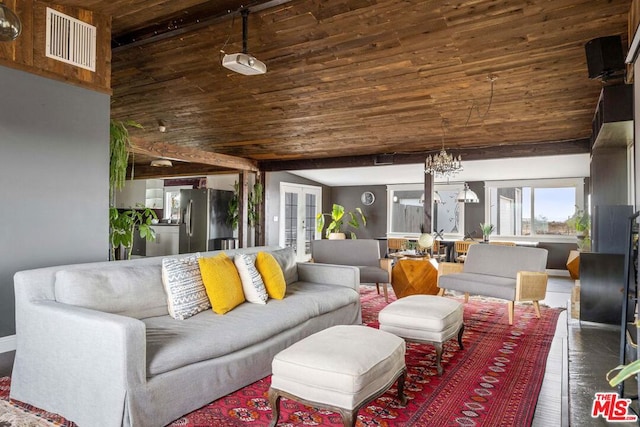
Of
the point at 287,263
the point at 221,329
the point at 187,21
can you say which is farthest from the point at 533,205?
the point at 221,329

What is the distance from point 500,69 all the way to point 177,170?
7250 mm

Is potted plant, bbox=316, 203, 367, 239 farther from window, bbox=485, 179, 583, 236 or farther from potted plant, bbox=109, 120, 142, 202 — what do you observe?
potted plant, bbox=109, 120, 142, 202

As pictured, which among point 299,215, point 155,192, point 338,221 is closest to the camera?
point 299,215

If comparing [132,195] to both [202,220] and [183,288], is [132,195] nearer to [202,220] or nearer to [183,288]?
[202,220]

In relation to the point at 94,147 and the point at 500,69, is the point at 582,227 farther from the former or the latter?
the point at 94,147

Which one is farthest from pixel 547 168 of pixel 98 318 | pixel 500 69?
pixel 98 318

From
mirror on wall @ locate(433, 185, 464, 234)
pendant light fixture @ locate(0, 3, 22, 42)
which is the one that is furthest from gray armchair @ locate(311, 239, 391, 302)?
mirror on wall @ locate(433, 185, 464, 234)

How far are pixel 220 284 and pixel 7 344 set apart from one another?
6.29 feet

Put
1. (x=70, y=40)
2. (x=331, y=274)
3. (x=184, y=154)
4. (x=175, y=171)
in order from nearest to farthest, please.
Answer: (x=70, y=40), (x=331, y=274), (x=184, y=154), (x=175, y=171)

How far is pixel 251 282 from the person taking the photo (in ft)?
10.4

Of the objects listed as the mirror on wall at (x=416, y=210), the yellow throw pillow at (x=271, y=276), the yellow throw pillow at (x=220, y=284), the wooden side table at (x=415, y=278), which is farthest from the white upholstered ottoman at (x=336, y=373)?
the mirror on wall at (x=416, y=210)

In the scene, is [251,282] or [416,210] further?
→ [416,210]

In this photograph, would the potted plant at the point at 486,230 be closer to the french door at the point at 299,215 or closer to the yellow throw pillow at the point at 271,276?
the french door at the point at 299,215

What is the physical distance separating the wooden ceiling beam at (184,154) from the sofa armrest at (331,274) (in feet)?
9.82
